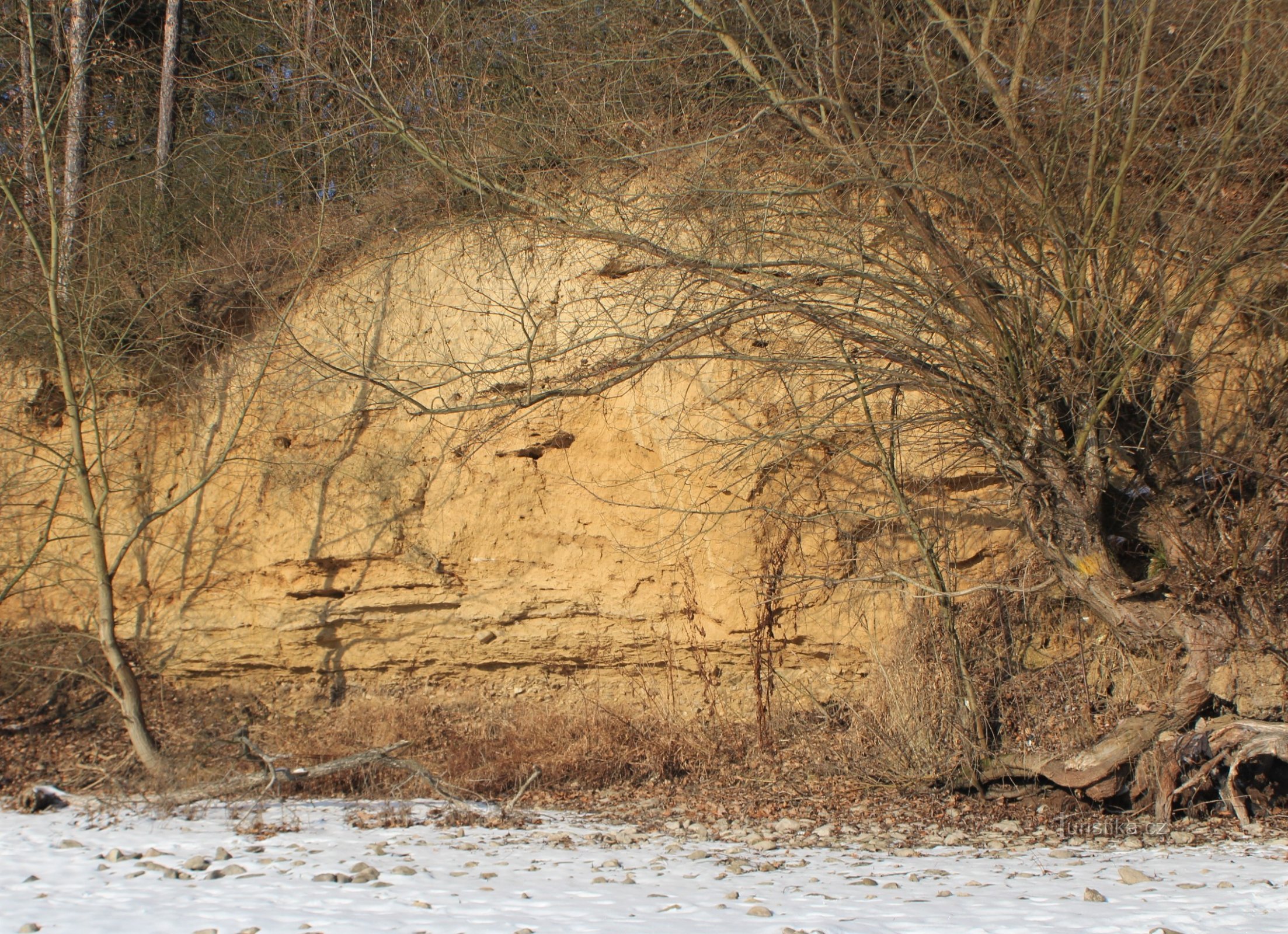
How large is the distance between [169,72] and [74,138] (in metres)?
1.82

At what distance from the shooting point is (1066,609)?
7043 millimetres

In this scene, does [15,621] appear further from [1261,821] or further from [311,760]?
[1261,821]

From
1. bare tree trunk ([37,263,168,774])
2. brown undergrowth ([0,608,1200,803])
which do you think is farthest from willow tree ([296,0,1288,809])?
bare tree trunk ([37,263,168,774])

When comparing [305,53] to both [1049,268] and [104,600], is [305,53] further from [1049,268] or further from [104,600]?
[1049,268]

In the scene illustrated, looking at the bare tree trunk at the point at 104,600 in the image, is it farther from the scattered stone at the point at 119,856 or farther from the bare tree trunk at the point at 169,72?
the bare tree trunk at the point at 169,72

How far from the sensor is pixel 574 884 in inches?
182

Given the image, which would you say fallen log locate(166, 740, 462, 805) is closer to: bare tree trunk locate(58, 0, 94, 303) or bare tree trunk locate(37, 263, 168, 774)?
bare tree trunk locate(37, 263, 168, 774)

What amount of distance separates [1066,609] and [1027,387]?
1938mm

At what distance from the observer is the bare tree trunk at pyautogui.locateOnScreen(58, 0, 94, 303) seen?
→ 25.4 ft

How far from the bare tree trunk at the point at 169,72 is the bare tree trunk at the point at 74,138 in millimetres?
980

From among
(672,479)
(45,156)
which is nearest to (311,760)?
(672,479)

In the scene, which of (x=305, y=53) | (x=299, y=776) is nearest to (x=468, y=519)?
(x=299, y=776)

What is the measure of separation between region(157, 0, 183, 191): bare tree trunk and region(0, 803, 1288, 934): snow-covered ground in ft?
24.0

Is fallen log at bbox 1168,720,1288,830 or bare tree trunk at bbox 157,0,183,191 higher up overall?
bare tree trunk at bbox 157,0,183,191
